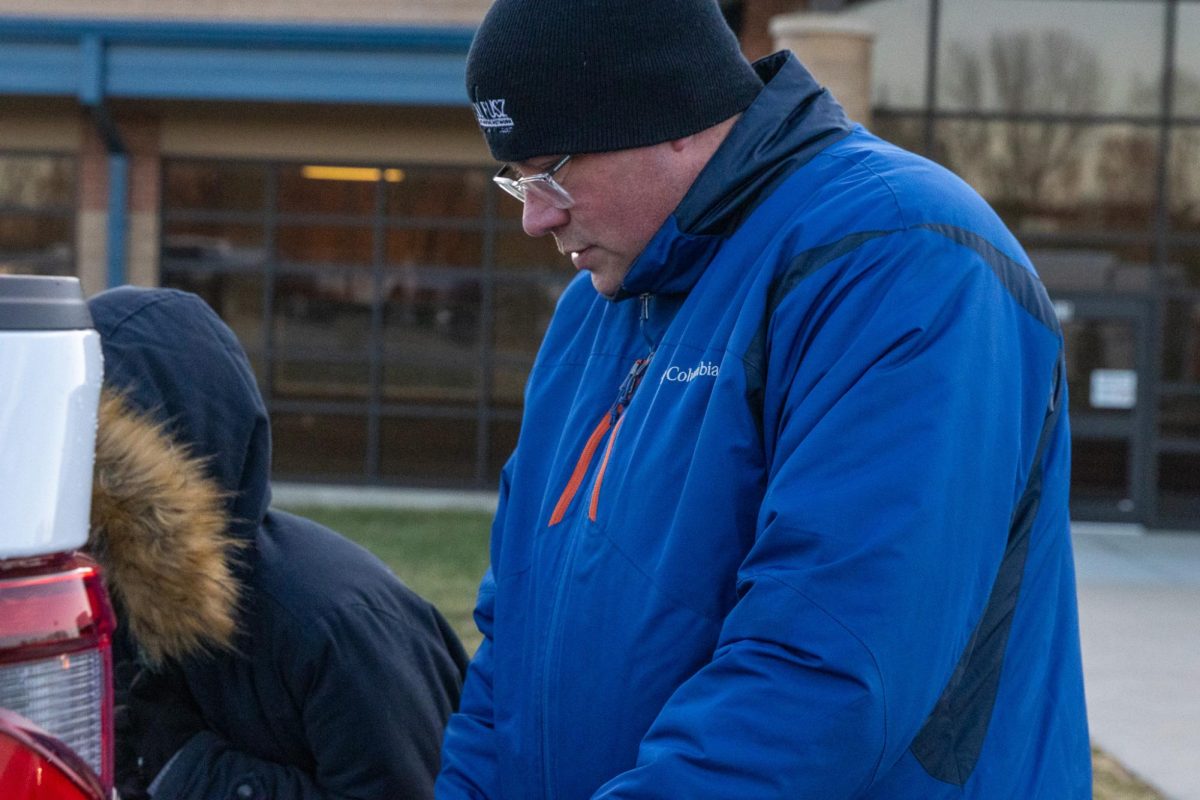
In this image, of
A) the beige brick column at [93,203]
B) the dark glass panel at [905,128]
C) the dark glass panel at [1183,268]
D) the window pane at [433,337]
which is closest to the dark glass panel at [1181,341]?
the dark glass panel at [1183,268]

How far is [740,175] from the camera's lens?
1784mm

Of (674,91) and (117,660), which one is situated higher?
(674,91)

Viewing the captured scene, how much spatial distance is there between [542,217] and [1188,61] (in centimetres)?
1335

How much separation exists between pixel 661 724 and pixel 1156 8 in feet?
44.9

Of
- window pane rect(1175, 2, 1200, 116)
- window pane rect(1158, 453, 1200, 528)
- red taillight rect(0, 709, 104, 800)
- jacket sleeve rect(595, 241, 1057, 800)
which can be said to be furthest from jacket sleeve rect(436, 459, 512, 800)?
window pane rect(1175, 2, 1200, 116)

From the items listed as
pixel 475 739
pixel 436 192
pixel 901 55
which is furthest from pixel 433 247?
pixel 475 739

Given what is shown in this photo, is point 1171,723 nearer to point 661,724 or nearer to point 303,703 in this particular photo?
point 303,703

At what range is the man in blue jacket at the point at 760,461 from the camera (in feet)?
4.83

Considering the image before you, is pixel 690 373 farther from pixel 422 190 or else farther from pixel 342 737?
pixel 422 190

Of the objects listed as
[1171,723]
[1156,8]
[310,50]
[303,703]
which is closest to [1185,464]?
[1156,8]

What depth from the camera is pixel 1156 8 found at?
13.6 metres

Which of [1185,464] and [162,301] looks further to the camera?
[1185,464]

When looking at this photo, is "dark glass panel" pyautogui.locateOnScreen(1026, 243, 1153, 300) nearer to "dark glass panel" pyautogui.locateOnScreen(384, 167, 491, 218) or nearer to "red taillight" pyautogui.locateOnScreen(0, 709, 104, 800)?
"dark glass panel" pyautogui.locateOnScreen(384, 167, 491, 218)

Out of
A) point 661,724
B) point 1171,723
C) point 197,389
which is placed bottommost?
point 1171,723
